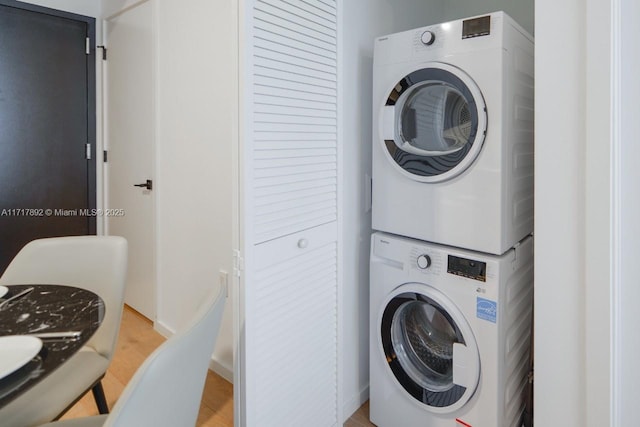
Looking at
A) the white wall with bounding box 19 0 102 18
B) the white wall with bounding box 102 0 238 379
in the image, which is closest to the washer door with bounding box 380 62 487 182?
the white wall with bounding box 102 0 238 379

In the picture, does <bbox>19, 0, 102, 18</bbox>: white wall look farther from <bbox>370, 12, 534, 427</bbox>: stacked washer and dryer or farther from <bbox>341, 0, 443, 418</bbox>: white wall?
<bbox>370, 12, 534, 427</bbox>: stacked washer and dryer

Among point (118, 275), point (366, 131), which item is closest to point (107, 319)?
point (118, 275)

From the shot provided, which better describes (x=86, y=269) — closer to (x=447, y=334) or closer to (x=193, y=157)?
(x=193, y=157)

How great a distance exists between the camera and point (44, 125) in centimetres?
277

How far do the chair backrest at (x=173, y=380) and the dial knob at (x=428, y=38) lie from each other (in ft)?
3.79

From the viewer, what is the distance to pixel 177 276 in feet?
7.79

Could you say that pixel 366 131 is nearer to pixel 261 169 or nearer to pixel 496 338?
pixel 261 169

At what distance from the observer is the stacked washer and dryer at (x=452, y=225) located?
4.43 feet

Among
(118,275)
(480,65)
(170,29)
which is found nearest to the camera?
(480,65)
